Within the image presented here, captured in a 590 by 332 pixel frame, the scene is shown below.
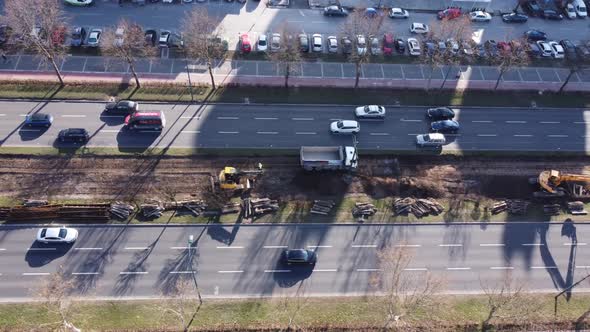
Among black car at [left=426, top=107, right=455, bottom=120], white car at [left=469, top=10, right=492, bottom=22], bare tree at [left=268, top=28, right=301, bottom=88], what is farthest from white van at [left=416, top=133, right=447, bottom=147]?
white car at [left=469, top=10, right=492, bottom=22]

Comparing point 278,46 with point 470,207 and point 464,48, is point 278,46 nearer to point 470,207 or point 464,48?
point 464,48

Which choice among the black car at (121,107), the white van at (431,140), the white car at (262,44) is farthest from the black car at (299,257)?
the white car at (262,44)

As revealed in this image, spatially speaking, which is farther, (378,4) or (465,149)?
(378,4)

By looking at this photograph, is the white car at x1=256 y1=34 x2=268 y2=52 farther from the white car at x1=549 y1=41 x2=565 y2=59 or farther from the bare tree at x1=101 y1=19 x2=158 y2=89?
the white car at x1=549 y1=41 x2=565 y2=59

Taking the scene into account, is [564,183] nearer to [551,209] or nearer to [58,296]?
[551,209]

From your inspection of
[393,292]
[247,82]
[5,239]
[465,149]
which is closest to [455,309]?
[393,292]

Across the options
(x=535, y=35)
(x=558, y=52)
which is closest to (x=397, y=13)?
(x=535, y=35)

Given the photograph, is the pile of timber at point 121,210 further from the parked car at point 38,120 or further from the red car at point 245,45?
the red car at point 245,45
